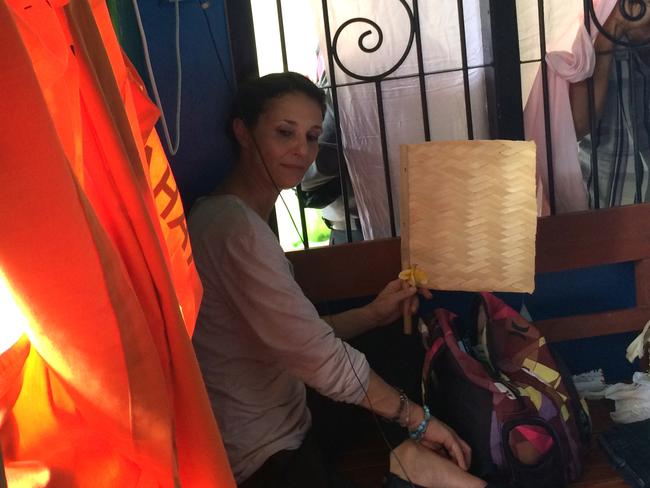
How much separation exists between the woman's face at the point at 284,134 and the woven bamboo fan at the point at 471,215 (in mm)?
217

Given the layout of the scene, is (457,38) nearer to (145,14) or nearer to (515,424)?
(145,14)

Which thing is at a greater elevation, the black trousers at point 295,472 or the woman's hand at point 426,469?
the black trousers at point 295,472

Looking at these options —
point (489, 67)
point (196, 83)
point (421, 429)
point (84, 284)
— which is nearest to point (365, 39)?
point (489, 67)

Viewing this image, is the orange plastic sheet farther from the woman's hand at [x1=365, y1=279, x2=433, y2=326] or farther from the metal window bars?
the metal window bars

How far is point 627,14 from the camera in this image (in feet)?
5.72

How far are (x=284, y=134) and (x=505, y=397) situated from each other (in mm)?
660

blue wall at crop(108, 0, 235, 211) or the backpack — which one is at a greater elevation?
blue wall at crop(108, 0, 235, 211)

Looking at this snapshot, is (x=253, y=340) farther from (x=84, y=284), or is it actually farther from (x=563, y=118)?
(x=563, y=118)

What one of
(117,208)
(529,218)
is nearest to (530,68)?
(529,218)

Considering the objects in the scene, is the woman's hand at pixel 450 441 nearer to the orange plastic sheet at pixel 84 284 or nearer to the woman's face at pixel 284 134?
the woman's face at pixel 284 134

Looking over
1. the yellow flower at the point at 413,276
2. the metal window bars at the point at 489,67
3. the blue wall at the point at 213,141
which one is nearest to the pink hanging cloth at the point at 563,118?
the metal window bars at the point at 489,67

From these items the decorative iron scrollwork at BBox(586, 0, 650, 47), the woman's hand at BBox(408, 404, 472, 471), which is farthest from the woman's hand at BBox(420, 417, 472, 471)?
the decorative iron scrollwork at BBox(586, 0, 650, 47)

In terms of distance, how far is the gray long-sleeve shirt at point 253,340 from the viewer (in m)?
1.24

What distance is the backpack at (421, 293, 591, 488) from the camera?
1324mm
